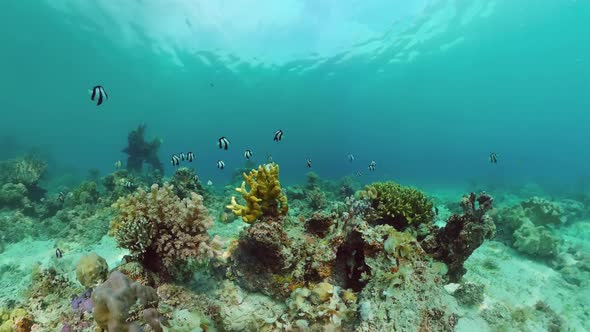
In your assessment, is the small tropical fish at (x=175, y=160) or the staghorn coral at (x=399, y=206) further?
the small tropical fish at (x=175, y=160)

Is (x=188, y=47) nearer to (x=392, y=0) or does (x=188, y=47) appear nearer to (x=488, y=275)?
(x=392, y=0)

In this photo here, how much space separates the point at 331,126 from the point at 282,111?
40.3 metres

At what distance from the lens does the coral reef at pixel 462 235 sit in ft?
14.4

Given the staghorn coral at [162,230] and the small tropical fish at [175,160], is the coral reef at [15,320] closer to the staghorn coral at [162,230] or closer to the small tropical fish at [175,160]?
the staghorn coral at [162,230]

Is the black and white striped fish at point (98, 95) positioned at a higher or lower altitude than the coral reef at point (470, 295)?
higher

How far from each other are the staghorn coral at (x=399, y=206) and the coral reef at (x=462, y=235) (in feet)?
2.22

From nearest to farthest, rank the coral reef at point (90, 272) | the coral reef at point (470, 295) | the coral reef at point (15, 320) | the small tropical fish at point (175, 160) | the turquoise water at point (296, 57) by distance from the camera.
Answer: the coral reef at point (15, 320)
the coral reef at point (90, 272)
the coral reef at point (470, 295)
the small tropical fish at point (175, 160)
the turquoise water at point (296, 57)

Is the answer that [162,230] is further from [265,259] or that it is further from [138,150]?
[138,150]

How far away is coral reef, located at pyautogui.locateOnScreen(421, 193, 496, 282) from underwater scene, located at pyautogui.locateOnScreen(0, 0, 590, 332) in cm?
3

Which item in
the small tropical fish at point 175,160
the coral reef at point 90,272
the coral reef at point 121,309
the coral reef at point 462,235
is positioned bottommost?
the coral reef at point 121,309

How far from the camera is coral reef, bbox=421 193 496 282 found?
4.40m

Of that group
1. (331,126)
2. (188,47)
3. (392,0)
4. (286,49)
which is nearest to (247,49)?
(286,49)

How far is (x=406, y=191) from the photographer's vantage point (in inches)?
233

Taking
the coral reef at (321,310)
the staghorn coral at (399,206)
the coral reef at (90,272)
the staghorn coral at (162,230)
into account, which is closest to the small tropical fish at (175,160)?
the staghorn coral at (162,230)
